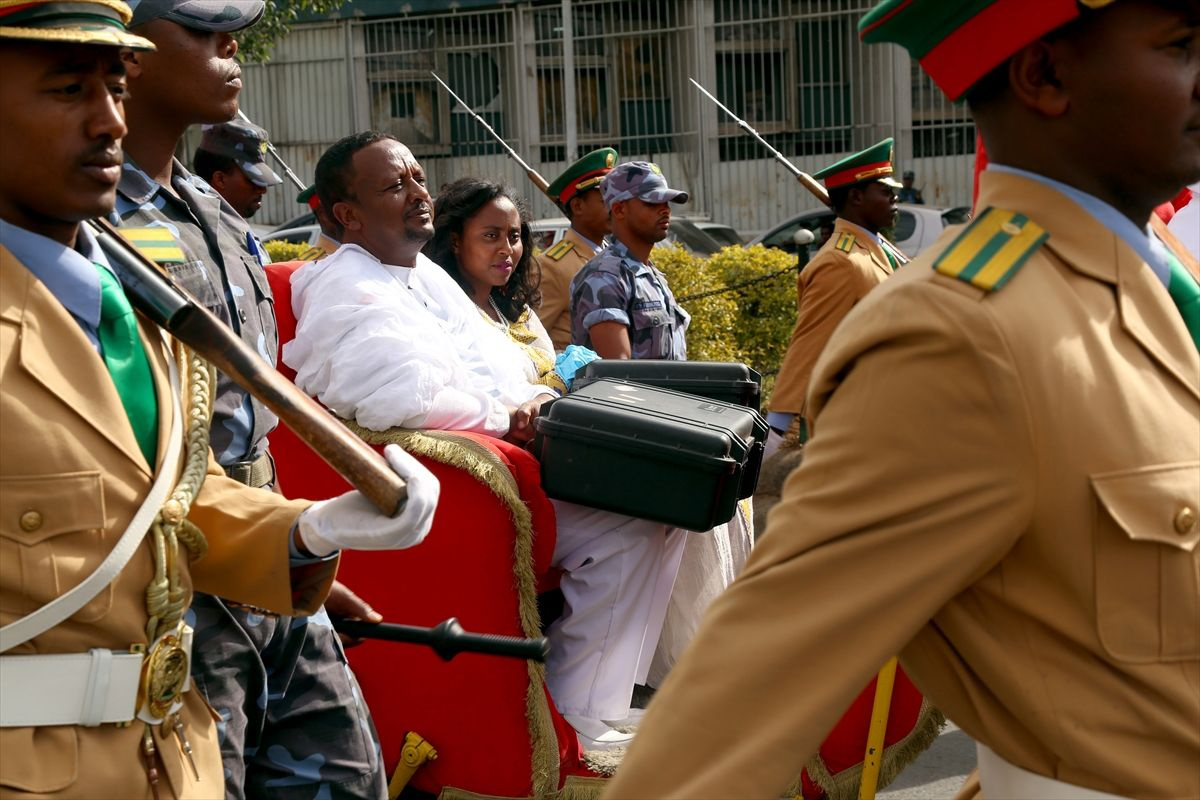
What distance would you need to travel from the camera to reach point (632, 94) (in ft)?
70.3

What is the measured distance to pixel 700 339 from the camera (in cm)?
1078

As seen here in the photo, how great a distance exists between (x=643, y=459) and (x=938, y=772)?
190 cm

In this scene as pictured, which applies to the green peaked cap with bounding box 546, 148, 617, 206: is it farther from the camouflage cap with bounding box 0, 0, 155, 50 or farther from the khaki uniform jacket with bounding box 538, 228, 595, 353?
the camouflage cap with bounding box 0, 0, 155, 50

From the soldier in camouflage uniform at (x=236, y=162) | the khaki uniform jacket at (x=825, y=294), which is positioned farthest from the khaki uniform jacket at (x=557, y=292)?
the soldier in camouflage uniform at (x=236, y=162)

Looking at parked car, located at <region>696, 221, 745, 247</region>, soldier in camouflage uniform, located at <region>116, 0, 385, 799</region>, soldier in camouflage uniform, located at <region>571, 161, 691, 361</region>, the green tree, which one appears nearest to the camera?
soldier in camouflage uniform, located at <region>116, 0, 385, 799</region>

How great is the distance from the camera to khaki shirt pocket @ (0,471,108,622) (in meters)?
2.10

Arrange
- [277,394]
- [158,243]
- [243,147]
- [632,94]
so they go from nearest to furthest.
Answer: [277,394], [158,243], [243,147], [632,94]

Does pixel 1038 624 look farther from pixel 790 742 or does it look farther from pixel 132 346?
pixel 132 346

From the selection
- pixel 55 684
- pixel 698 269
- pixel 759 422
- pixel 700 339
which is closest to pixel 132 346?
pixel 55 684

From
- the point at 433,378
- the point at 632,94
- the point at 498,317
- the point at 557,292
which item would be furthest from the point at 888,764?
the point at 632,94

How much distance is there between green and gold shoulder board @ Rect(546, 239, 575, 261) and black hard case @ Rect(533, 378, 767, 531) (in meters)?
3.73

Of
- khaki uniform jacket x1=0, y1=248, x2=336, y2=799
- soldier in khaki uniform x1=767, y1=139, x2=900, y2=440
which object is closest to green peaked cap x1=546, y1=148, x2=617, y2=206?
soldier in khaki uniform x1=767, y1=139, x2=900, y2=440

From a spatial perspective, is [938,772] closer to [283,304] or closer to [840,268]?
[283,304]

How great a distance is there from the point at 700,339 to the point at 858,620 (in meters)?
9.12
